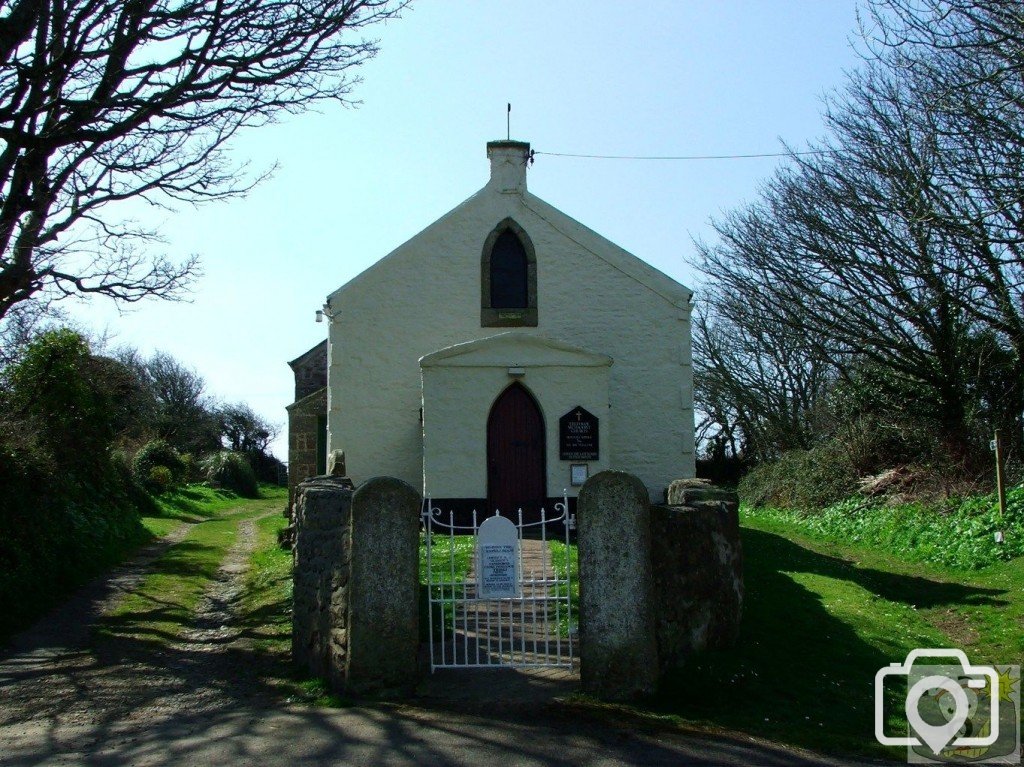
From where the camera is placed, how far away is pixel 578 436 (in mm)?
18359

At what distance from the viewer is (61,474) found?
16359 millimetres

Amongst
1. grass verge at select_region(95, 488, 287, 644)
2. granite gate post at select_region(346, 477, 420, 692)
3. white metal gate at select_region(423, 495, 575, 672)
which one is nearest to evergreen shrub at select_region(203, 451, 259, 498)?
grass verge at select_region(95, 488, 287, 644)

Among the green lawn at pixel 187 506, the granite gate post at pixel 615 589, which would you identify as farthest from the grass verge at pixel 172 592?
the granite gate post at pixel 615 589

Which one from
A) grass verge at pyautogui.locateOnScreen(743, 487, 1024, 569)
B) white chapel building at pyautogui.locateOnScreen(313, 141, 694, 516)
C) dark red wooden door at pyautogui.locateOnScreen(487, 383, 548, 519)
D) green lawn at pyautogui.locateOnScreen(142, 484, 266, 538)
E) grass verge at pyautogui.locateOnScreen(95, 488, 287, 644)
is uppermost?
white chapel building at pyautogui.locateOnScreen(313, 141, 694, 516)

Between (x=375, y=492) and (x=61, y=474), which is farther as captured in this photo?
(x=61, y=474)

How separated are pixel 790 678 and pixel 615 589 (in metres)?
1.83

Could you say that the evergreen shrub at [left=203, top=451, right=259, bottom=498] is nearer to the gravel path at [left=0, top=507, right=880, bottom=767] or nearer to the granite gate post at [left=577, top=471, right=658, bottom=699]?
the gravel path at [left=0, top=507, right=880, bottom=767]

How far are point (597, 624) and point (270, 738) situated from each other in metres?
2.72

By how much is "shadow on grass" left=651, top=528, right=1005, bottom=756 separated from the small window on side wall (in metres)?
8.71

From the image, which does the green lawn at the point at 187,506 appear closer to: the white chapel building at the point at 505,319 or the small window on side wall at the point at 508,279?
the white chapel building at the point at 505,319

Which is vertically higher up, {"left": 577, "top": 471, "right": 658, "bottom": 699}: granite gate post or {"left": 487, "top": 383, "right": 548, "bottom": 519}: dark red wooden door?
{"left": 487, "top": 383, "right": 548, "bottom": 519}: dark red wooden door

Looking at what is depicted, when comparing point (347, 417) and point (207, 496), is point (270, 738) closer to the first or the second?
point (347, 417)

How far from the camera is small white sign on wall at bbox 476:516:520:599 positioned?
8.84 m

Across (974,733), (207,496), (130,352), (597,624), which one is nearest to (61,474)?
(597,624)
